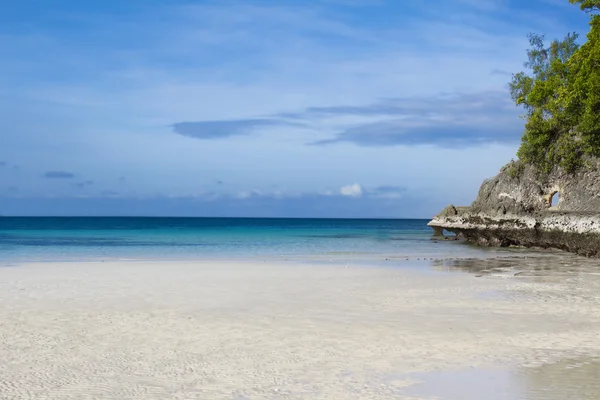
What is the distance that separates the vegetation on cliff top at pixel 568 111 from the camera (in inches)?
1169

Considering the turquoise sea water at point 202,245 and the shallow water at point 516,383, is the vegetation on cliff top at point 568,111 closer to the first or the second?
the turquoise sea water at point 202,245

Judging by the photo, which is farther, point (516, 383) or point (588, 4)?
point (588, 4)

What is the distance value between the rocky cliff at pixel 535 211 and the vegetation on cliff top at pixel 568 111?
117cm

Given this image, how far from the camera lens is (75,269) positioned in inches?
929

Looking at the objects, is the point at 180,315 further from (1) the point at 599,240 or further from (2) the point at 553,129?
(2) the point at 553,129

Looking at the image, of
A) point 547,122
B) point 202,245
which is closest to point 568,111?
point 547,122

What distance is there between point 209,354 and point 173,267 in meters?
16.0

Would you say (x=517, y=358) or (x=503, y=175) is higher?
(x=503, y=175)

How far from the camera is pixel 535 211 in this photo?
3828 centimetres

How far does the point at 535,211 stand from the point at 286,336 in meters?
31.6

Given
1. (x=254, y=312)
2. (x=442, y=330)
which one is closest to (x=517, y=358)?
(x=442, y=330)

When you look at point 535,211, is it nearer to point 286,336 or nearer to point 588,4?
point 588,4

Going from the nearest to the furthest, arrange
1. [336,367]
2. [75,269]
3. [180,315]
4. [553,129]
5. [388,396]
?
1. [388,396]
2. [336,367]
3. [180,315]
4. [75,269]
5. [553,129]

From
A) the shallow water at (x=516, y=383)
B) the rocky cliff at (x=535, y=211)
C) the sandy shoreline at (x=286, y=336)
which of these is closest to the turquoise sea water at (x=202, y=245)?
the rocky cliff at (x=535, y=211)
